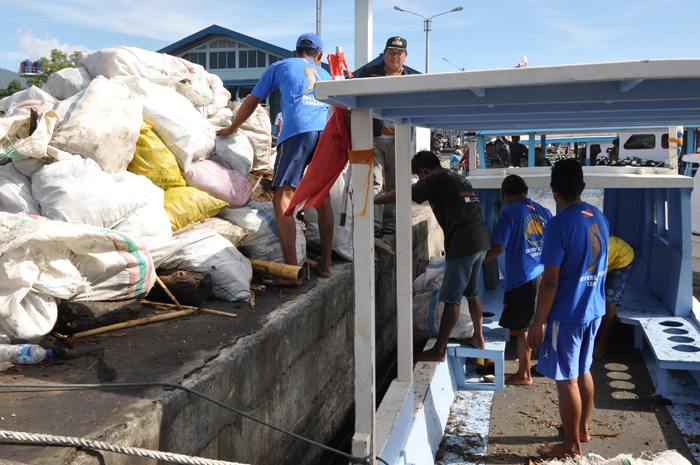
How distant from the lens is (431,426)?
3.61 metres

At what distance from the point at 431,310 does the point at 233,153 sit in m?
2.07

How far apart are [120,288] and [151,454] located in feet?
4.42

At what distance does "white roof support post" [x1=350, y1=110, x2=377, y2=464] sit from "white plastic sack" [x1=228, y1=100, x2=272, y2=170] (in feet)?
8.97

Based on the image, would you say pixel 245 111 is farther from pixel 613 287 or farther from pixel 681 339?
pixel 681 339

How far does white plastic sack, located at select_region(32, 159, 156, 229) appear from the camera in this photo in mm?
3156

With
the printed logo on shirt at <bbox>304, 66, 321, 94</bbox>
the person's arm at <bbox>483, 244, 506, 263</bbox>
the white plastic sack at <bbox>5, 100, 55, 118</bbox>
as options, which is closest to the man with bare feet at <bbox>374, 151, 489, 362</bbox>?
the person's arm at <bbox>483, 244, 506, 263</bbox>

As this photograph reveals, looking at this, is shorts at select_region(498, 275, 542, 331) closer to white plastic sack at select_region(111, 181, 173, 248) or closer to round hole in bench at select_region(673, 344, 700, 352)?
round hole in bench at select_region(673, 344, 700, 352)

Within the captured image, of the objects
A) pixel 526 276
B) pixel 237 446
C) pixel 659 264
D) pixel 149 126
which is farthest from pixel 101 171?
pixel 659 264

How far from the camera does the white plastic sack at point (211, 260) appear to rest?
3416mm

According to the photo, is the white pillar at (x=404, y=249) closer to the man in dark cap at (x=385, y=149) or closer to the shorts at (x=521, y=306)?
the shorts at (x=521, y=306)

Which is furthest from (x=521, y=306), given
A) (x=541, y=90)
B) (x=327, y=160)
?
(x=541, y=90)

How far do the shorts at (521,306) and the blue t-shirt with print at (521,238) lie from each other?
0.17ft

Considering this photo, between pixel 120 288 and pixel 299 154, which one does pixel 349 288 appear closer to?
pixel 299 154

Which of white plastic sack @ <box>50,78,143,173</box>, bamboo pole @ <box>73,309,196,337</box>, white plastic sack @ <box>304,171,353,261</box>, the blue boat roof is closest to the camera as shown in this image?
the blue boat roof
